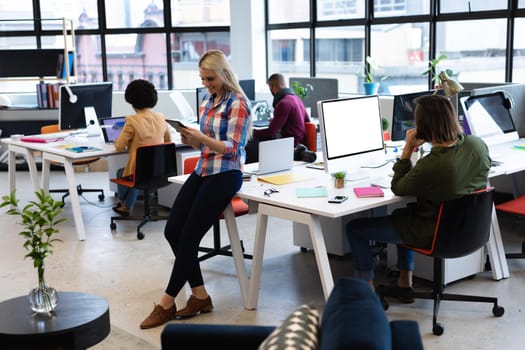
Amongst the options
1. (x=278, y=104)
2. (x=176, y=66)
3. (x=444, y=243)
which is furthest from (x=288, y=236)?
(x=176, y=66)

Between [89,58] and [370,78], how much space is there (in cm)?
360

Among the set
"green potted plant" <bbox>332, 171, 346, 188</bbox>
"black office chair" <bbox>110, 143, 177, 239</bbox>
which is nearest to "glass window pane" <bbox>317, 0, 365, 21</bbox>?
"black office chair" <bbox>110, 143, 177, 239</bbox>

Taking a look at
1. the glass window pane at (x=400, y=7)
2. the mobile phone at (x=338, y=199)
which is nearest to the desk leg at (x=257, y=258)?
the mobile phone at (x=338, y=199)

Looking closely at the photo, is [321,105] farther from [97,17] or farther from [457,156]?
[97,17]

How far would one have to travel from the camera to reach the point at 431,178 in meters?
3.46

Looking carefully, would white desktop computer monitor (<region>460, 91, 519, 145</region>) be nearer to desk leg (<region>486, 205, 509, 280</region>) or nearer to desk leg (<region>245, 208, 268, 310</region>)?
desk leg (<region>486, 205, 509, 280</region>)

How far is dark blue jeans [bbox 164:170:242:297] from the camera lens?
3711 mm

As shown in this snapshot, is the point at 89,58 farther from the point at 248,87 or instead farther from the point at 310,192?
the point at 310,192

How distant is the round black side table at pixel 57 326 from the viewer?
8.78 ft

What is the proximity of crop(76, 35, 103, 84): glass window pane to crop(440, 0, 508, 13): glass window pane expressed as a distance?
4.18 m

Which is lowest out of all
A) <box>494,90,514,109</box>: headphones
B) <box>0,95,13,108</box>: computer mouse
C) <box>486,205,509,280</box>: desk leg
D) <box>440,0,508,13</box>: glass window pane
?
<box>486,205,509,280</box>: desk leg

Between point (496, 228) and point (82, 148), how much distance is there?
303 centimetres

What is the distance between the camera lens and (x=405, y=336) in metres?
1.85

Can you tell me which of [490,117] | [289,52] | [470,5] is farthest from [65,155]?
[470,5]
